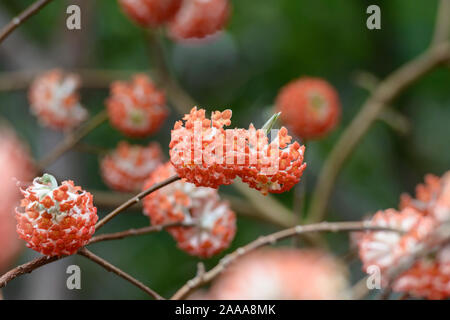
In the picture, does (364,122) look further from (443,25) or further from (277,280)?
(277,280)

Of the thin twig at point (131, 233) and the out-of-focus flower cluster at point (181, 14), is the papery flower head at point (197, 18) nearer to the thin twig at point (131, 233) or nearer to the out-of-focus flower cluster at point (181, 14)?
the out-of-focus flower cluster at point (181, 14)

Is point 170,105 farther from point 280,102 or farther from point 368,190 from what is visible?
point 368,190

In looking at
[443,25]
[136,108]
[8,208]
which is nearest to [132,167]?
[136,108]

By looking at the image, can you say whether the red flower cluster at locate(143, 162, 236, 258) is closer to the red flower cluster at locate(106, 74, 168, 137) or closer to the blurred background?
the red flower cluster at locate(106, 74, 168, 137)

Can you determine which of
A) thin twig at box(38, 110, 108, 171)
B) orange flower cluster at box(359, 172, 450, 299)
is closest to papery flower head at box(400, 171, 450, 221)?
orange flower cluster at box(359, 172, 450, 299)

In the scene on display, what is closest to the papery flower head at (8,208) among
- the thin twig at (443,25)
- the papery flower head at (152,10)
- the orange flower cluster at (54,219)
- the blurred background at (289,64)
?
the orange flower cluster at (54,219)
